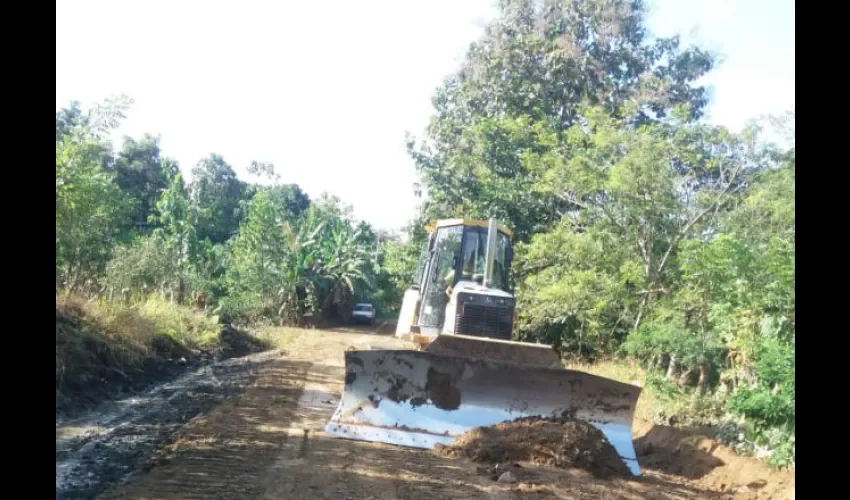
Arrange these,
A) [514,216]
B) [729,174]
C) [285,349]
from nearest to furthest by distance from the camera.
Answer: [729,174] → [514,216] → [285,349]

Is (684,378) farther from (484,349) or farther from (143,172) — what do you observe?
(143,172)

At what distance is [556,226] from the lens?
1298 centimetres

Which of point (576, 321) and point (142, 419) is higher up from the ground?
point (576, 321)

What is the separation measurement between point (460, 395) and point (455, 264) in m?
2.79

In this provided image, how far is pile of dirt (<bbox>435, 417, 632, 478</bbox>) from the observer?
6.96 metres

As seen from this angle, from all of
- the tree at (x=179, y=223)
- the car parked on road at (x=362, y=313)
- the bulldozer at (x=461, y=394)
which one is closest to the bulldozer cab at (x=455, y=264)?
the bulldozer at (x=461, y=394)

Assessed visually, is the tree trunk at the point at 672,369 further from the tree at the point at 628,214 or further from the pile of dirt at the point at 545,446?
the pile of dirt at the point at 545,446

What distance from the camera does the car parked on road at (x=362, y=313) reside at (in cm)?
3173

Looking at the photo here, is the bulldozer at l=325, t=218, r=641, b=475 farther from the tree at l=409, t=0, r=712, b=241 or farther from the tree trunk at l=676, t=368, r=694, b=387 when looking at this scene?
the tree at l=409, t=0, r=712, b=241

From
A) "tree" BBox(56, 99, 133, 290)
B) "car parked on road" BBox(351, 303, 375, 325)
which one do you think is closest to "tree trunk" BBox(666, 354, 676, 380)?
"tree" BBox(56, 99, 133, 290)
